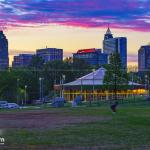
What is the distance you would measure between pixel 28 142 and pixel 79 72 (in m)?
173

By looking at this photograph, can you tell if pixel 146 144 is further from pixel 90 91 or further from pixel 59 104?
pixel 90 91

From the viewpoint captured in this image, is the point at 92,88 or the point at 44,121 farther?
the point at 92,88

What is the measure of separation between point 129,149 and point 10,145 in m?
4.71

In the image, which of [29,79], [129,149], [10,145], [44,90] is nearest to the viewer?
[129,149]

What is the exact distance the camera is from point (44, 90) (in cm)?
18112

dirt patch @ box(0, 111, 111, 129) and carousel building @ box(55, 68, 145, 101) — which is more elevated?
carousel building @ box(55, 68, 145, 101)

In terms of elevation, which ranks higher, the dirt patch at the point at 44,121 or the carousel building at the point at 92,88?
the carousel building at the point at 92,88

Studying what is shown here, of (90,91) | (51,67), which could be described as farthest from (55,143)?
(51,67)

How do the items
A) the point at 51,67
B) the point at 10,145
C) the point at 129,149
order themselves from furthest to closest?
the point at 51,67 < the point at 10,145 < the point at 129,149

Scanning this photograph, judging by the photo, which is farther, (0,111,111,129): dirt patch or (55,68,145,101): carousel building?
(55,68,145,101): carousel building

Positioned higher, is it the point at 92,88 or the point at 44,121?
the point at 92,88

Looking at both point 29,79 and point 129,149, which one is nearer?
point 129,149

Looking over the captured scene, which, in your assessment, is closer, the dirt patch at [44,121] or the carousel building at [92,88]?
the dirt patch at [44,121]

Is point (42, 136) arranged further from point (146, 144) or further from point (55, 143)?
point (146, 144)
